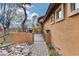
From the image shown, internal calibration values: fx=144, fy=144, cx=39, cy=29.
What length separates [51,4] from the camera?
6.35ft

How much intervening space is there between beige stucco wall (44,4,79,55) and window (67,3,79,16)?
0.16ft

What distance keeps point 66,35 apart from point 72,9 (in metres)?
0.36

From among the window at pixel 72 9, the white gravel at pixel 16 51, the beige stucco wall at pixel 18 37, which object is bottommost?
the white gravel at pixel 16 51

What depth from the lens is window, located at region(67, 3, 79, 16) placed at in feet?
5.44

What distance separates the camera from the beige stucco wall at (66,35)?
5.62 ft

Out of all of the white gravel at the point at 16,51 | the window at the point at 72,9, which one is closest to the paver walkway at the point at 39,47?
the white gravel at the point at 16,51

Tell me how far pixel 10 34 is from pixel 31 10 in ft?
1.43

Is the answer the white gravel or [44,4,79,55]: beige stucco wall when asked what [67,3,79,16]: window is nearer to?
[44,4,79,55]: beige stucco wall

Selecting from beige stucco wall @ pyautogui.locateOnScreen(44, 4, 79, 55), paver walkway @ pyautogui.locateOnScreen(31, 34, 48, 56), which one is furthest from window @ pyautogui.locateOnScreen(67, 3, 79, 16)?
paver walkway @ pyautogui.locateOnScreen(31, 34, 48, 56)

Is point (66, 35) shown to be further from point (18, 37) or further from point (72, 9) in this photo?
point (18, 37)

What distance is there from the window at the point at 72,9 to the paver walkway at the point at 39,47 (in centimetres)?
52

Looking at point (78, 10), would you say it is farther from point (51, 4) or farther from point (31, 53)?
point (31, 53)

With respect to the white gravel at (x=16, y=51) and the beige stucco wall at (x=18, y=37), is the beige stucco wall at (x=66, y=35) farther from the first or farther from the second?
the white gravel at (x=16, y=51)

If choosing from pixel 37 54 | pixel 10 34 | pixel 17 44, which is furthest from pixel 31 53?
pixel 10 34
